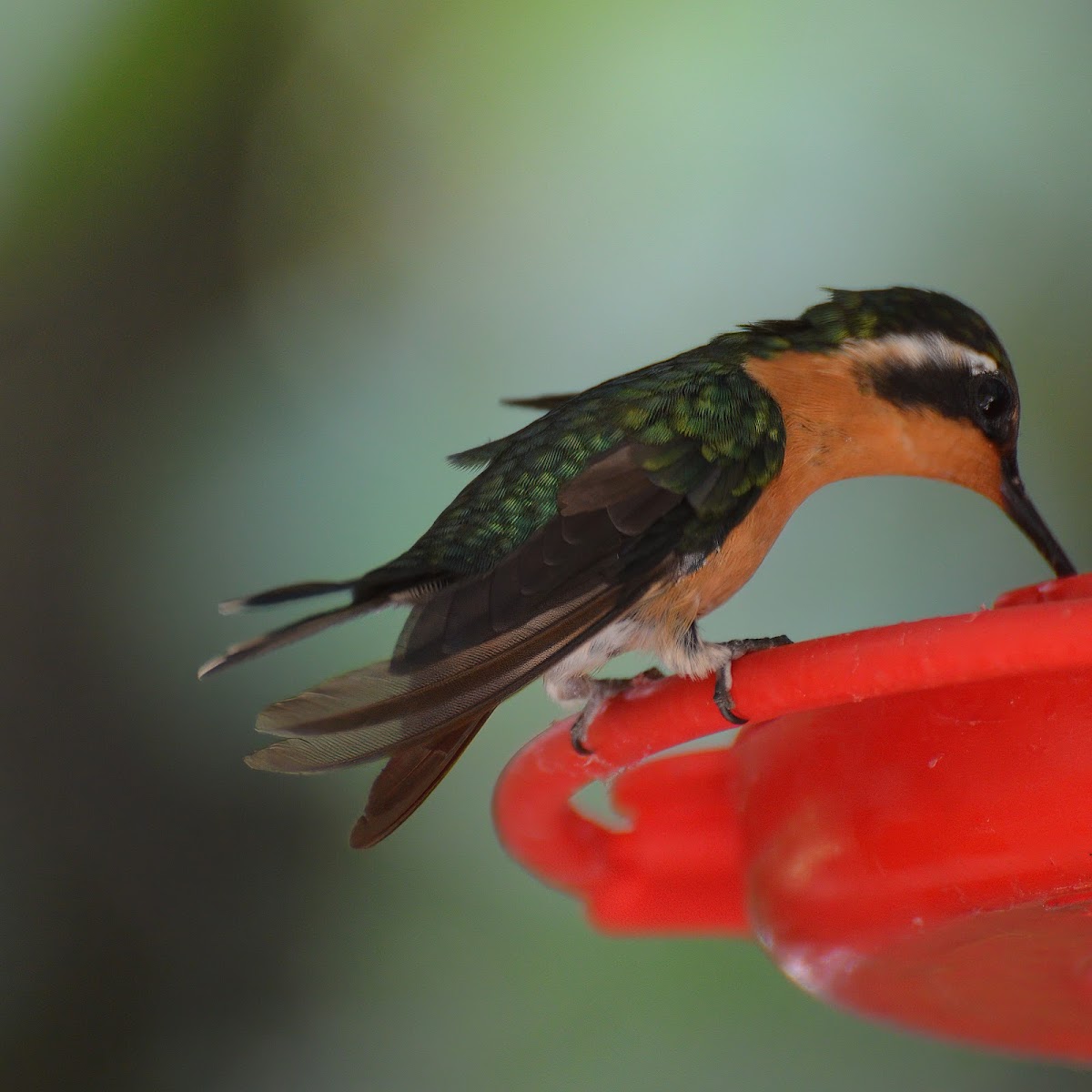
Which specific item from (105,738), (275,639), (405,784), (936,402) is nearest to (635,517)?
(405,784)

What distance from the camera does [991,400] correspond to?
197 centimetres

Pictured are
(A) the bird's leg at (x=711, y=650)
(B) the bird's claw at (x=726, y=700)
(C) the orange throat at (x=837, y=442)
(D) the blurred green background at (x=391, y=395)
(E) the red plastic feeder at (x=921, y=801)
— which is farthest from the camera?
(D) the blurred green background at (x=391, y=395)

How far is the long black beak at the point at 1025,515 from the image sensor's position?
6.49 feet

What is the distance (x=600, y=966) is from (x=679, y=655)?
177 centimetres

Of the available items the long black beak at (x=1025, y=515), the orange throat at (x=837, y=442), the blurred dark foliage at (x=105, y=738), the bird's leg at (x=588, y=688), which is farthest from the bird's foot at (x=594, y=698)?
the blurred dark foliage at (x=105, y=738)

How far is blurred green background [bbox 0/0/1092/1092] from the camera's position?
128 inches

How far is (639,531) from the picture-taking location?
→ 1.61 meters

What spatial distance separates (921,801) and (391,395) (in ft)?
8.25

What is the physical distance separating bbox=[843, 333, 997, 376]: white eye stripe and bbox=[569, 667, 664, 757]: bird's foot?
620 mm

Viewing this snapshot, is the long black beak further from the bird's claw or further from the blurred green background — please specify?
the blurred green background

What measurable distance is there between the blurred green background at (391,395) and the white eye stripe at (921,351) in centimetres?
148

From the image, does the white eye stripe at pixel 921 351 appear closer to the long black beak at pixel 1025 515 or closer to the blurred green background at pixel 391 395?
the long black beak at pixel 1025 515

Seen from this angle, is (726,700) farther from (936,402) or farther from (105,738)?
(105,738)

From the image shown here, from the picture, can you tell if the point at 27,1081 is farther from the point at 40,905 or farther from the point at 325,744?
the point at 325,744
